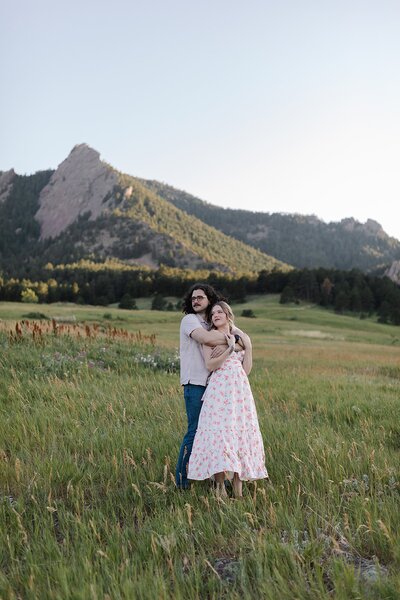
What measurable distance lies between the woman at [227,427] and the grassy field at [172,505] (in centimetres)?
23

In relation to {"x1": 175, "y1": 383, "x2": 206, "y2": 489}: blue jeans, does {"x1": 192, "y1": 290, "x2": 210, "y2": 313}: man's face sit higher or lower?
higher

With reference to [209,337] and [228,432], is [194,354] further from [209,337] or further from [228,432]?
[228,432]

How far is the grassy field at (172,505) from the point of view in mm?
2799

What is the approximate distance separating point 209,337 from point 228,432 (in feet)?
3.40

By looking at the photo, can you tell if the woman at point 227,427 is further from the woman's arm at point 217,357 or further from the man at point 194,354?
the man at point 194,354

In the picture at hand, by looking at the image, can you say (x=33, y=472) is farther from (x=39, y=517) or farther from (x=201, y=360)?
(x=201, y=360)

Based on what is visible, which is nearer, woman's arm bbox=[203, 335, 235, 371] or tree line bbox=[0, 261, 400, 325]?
woman's arm bbox=[203, 335, 235, 371]

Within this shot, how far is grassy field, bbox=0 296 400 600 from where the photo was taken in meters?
2.80

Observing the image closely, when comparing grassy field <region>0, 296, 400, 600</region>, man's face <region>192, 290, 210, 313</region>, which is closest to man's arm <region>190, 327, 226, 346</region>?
man's face <region>192, 290, 210, 313</region>

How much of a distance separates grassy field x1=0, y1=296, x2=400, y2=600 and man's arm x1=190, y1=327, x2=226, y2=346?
4.32ft

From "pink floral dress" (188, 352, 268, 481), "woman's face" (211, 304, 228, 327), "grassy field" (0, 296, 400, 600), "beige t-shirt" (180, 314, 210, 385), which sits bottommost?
"grassy field" (0, 296, 400, 600)

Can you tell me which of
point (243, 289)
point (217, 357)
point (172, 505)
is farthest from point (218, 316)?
point (243, 289)

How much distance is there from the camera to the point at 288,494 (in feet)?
13.4

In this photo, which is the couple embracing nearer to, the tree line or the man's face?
the man's face
